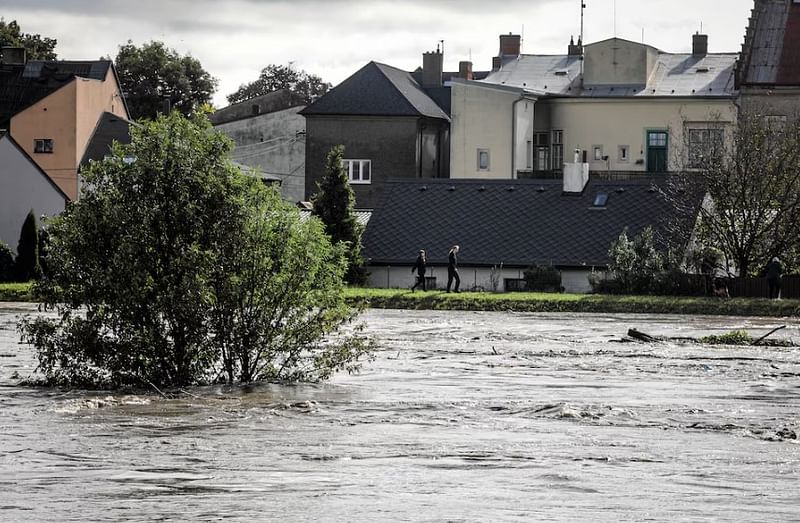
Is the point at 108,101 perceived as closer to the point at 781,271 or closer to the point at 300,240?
the point at 781,271

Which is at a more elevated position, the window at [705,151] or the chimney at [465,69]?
the chimney at [465,69]

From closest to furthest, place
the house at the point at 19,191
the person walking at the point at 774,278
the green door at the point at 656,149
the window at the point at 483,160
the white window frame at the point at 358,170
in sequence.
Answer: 1. the person walking at the point at 774,278
2. the house at the point at 19,191
3. the green door at the point at 656,149
4. the window at the point at 483,160
5. the white window frame at the point at 358,170

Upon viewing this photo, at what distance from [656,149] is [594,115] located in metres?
3.58

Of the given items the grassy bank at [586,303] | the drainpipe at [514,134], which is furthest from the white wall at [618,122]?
the grassy bank at [586,303]

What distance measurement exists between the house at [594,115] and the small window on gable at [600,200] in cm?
1708

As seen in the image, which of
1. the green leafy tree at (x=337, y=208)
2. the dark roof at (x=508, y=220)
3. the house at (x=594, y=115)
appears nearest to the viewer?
the dark roof at (x=508, y=220)

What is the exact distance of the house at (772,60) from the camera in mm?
72188

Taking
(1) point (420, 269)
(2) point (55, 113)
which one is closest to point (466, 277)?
(1) point (420, 269)

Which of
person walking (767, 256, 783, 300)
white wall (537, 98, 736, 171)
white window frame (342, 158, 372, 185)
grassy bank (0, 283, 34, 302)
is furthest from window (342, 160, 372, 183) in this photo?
person walking (767, 256, 783, 300)

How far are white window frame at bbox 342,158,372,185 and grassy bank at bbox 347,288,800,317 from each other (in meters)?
30.8

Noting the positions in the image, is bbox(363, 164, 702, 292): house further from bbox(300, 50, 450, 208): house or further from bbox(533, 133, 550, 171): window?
bbox(533, 133, 550, 171): window

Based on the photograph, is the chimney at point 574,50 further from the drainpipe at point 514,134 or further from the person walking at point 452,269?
the person walking at point 452,269

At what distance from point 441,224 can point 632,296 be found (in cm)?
1160

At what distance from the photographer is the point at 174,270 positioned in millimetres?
25297
